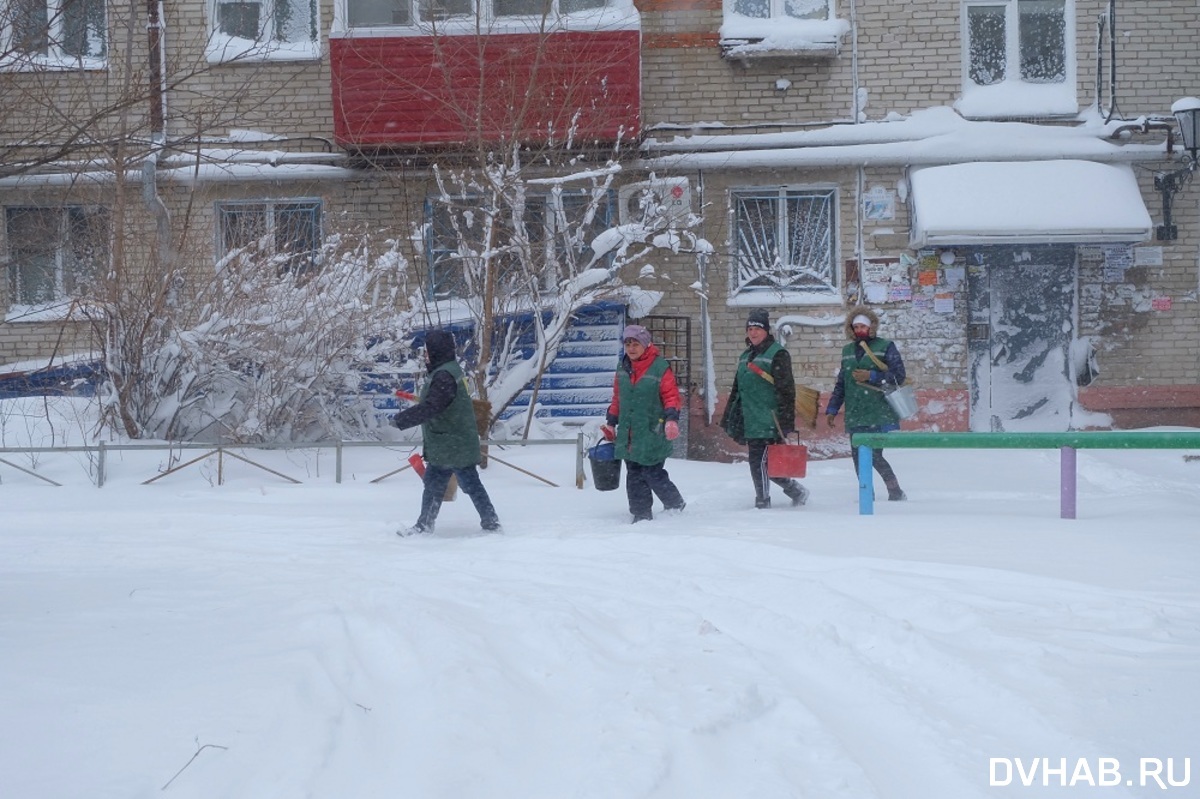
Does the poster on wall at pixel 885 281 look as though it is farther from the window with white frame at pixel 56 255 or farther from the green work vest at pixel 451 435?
the window with white frame at pixel 56 255

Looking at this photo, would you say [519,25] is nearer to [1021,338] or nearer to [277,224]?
[277,224]

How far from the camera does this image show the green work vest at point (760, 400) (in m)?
8.89

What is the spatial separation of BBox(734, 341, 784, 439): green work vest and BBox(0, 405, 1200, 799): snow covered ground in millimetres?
951

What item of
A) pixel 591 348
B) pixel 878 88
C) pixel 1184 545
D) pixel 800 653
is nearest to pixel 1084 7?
pixel 878 88

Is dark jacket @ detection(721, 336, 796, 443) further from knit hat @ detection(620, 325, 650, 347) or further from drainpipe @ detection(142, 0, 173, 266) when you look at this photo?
drainpipe @ detection(142, 0, 173, 266)

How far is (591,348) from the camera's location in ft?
44.0

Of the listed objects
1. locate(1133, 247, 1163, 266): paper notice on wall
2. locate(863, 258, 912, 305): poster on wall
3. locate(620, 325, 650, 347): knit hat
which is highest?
locate(1133, 247, 1163, 266): paper notice on wall

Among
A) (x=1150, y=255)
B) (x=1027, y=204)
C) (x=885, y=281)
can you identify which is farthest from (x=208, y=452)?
(x=1150, y=255)

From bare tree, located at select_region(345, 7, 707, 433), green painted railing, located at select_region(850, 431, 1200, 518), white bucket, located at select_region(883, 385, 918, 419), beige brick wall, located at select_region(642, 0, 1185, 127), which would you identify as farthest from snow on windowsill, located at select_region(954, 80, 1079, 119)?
green painted railing, located at select_region(850, 431, 1200, 518)

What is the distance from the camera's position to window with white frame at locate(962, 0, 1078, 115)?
1371 cm

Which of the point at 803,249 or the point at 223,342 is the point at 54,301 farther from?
the point at 803,249

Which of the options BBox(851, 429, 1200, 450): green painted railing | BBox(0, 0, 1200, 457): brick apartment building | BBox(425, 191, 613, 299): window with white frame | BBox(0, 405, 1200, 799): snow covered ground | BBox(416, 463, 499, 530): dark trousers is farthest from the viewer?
BBox(0, 0, 1200, 457): brick apartment building

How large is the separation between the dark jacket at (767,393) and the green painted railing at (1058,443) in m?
0.88

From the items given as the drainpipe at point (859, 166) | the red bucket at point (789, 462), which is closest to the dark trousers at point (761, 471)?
the red bucket at point (789, 462)
